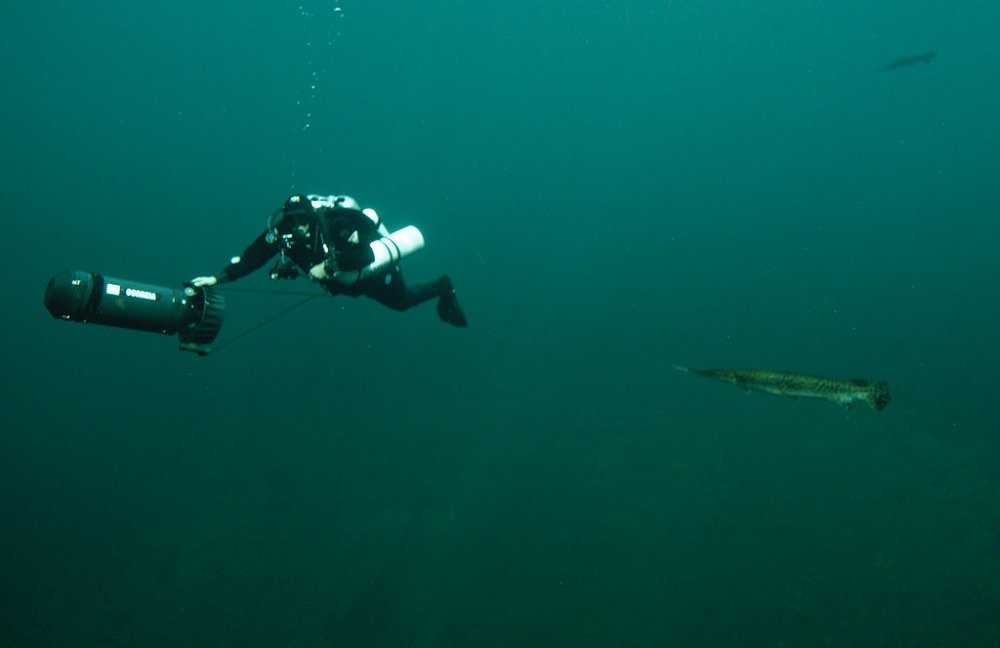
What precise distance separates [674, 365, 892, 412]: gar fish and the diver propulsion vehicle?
12.4 feet

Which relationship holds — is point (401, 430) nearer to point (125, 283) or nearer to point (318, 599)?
point (318, 599)

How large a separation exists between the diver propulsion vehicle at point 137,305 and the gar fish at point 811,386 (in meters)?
3.79

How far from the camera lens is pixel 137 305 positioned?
4145mm

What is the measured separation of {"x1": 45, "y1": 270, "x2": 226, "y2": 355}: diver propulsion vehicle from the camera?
3.77 m

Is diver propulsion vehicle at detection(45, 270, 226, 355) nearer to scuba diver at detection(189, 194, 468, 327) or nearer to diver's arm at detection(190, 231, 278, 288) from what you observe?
scuba diver at detection(189, 194, 468, 327)

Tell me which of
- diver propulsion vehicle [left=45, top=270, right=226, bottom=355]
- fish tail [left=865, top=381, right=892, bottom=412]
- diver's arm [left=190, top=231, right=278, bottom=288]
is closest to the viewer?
fish tail [left=865, top=381, right=892, bottom=412]

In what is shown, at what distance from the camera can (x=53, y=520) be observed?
14.4 meters

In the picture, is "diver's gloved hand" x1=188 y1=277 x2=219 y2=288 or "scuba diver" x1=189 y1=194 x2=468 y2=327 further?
"scuba diver" x1=189 y1=194 x2=468 y2=327

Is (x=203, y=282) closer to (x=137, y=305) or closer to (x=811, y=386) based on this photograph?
(x=137, y=305)

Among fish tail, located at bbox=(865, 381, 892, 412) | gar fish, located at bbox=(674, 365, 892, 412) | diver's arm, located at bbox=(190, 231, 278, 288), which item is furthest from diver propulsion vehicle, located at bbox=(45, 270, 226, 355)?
fish tail, located at bbox=(865, 381, 892, 412)

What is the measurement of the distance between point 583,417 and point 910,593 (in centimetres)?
612

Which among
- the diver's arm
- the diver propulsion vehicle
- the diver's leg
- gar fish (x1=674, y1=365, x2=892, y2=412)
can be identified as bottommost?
gar fish (x1=674, y1=365, x2=892, y2=412)

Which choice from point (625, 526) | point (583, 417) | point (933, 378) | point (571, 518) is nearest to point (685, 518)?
point (625, 526)

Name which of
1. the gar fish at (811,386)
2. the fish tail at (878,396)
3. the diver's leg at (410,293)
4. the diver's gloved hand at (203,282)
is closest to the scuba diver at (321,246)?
the diver's gloved hand at (203,282)
